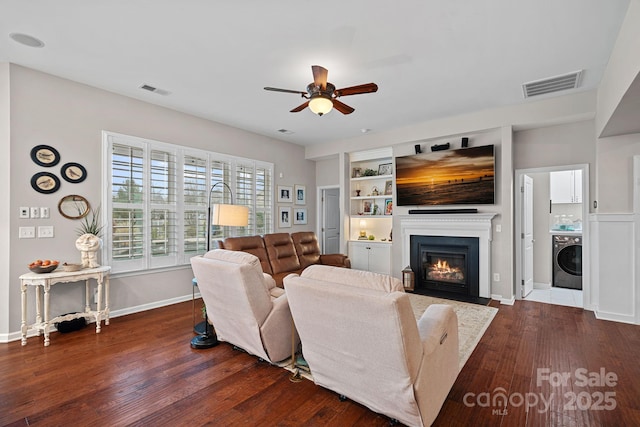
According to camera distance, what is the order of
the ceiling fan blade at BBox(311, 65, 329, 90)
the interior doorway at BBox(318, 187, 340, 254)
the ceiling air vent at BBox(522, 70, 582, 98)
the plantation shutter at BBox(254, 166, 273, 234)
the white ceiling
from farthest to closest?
the interior doorway at BBox(318, 187, 340, 254) < the plantation shutter at BBox(254, 166, 273, 234) < the ceiling air vent at BBox(522, 70, 582, 98) < the ceiling fan blade at BBox(311, 65, 329, 90) < the white ceiling

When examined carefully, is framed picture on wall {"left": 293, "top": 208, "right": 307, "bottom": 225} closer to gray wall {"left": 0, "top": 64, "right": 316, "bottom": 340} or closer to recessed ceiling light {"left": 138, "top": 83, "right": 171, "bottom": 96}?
gray wall {"left": 0, "top": 64, "right": 316, "bottom": 340}

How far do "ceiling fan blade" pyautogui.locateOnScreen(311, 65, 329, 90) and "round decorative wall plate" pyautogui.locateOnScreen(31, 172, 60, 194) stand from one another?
3198 mm

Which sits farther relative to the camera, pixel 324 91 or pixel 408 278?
pixel 408 278

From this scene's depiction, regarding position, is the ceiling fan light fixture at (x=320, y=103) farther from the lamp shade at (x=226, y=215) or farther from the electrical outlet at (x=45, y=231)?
the electrical outlet at (x=45, y=231)

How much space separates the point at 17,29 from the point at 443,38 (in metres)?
3.76

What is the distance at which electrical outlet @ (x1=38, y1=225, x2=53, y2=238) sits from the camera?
11.4 feet

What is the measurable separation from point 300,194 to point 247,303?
182 inches

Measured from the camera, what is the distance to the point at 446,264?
5355 mm

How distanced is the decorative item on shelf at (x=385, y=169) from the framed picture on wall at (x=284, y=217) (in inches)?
82.6

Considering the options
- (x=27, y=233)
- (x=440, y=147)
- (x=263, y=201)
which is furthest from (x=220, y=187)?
(x=440, y=147)

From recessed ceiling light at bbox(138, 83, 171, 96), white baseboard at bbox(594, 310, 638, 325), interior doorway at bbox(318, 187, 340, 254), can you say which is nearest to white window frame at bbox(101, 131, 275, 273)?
recessed ceiling light at bbox(138, 83, 171, 96)

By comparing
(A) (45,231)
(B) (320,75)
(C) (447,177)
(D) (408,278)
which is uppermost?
(B) (320,75)

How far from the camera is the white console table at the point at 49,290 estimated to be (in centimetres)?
319

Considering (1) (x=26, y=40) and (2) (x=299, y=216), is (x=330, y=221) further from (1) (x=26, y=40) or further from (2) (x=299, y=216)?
(1) (x=26, y=40)
